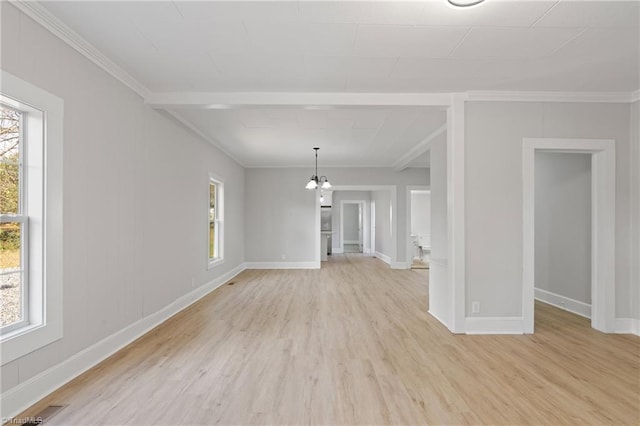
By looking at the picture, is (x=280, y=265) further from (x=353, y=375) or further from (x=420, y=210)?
(x=420, y=210)

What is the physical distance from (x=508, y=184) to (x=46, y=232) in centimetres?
429

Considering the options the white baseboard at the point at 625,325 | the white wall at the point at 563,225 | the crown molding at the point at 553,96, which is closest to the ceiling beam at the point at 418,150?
the crown molding at the point at 553,96

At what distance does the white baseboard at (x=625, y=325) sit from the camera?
378 centimetres

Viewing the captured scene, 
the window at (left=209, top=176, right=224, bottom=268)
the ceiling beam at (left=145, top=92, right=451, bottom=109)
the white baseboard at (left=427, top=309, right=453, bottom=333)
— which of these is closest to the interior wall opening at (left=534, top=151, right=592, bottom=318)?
the white baseboard at (left=427, top=309, right=453, bottom=333)

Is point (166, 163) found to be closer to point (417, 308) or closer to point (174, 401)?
point (174, 401)

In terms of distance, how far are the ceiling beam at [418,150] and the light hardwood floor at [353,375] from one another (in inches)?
103

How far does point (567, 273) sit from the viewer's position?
15.6ft

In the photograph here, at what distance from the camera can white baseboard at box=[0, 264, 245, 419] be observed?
2121mm

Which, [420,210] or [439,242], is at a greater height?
[420,210]

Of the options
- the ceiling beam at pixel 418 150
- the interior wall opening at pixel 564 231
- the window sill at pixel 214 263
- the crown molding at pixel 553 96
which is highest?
the crown molding at pixel 553 96

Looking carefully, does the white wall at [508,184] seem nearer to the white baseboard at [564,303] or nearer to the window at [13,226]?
the white baseboard at [564,303]

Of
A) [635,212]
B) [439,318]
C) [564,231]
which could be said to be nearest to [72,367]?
[439,318]

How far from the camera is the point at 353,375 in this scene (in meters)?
2.72

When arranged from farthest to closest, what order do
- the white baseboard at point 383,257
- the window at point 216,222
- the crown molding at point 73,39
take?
the white baseboard at point 383,257
the window at point 216,222
the crown molding at point 73,39
